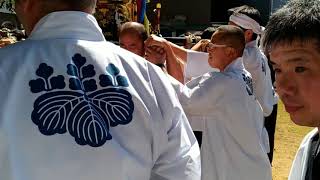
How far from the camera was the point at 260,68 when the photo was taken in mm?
4172

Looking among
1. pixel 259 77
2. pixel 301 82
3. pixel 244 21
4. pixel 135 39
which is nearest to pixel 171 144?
pixel 301 82

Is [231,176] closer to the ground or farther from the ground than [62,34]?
closer to the ground

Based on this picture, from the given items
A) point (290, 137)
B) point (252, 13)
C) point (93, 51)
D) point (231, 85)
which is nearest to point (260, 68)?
point (252, 13)

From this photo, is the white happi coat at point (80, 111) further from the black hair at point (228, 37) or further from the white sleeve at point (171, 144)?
the black hair at point (228, 37)

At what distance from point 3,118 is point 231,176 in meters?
2.07

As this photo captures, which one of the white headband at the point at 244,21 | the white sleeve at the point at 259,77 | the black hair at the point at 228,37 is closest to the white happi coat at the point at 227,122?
the black hair at the point at 228,37

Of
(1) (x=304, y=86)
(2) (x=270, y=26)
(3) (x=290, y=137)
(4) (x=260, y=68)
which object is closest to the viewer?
(1) (x=304, y=86)

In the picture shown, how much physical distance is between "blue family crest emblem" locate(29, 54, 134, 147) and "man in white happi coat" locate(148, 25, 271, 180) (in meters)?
1.52

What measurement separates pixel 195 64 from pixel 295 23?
2020 millimetres

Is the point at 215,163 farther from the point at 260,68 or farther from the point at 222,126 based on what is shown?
the point at 260,68

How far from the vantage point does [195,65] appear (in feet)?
10.8

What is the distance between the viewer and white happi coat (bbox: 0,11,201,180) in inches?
54.9

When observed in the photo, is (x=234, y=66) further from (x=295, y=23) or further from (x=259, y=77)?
(x=295, y=23)

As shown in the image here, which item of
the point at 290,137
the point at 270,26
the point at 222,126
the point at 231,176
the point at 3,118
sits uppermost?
the point at 270,26
